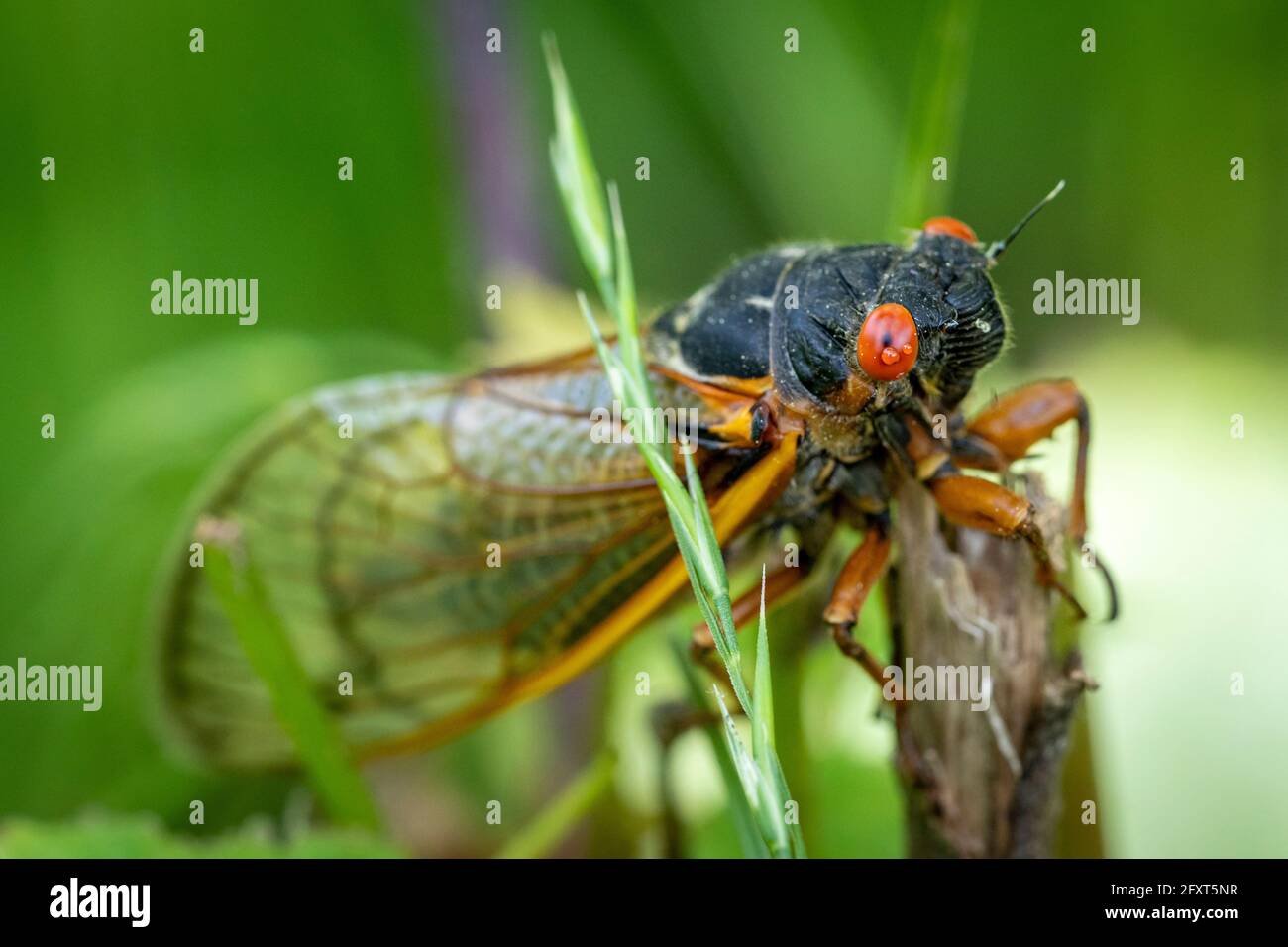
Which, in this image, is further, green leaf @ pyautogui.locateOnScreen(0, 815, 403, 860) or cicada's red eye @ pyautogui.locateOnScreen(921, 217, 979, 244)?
cicada's red eye @ pyautogui.locateOnScreen(921, 217, 979, 244)

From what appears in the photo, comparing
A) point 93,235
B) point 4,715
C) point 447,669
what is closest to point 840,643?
point 447,669

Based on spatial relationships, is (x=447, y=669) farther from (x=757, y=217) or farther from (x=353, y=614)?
(x=757, y=217)

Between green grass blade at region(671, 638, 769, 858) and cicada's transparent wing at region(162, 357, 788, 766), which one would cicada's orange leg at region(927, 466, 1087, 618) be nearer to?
green grass blade at region(671, 638, 769, 858)

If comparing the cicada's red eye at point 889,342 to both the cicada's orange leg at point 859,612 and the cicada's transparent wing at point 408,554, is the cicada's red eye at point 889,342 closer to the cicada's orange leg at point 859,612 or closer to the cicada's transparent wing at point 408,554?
the cicada's orange leg at point 859,612

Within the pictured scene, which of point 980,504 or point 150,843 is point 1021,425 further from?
point 150,843

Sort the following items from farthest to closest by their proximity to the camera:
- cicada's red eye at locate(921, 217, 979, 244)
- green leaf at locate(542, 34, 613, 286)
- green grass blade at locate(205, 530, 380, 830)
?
1. cicada's red eye at locate(921, 217, 979, 244)
2. green grass blade at locate(205, 530, 380, 830)
3. green leaf at locate(542, 34, 613, 286)

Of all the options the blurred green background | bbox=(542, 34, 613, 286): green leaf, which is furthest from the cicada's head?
bbox=(542, 34, 613, 286): green leaf
